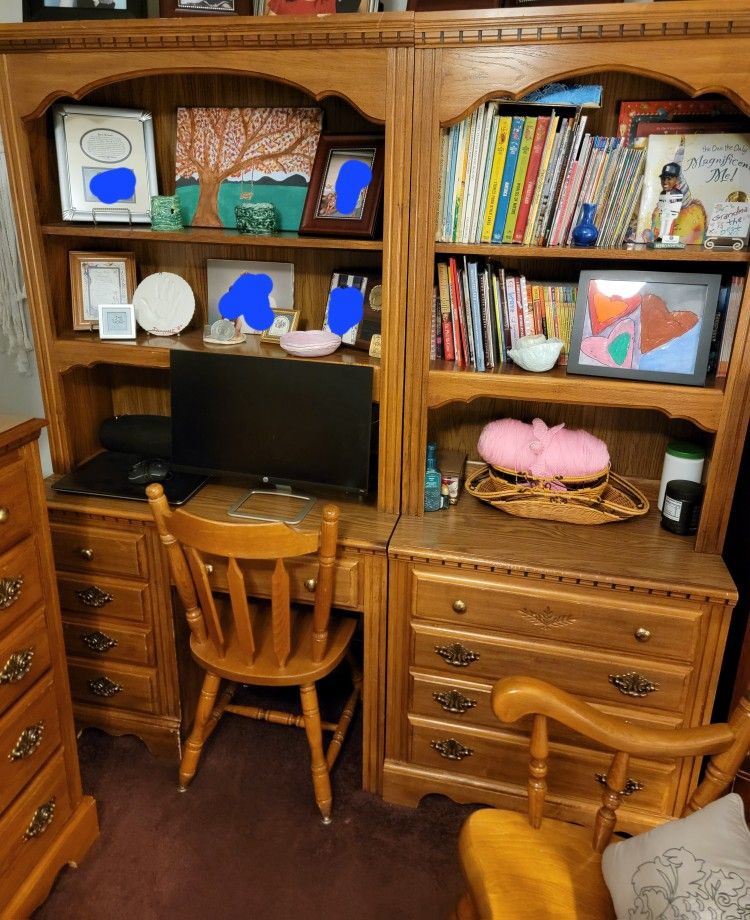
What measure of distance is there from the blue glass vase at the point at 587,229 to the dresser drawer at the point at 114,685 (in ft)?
5.13

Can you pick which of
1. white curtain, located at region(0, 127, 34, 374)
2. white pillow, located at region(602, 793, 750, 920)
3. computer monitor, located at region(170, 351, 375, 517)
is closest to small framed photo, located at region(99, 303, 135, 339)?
computer monitor, located at region(170, 351, 375, 517)

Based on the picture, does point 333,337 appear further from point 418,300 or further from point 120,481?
point 120,481

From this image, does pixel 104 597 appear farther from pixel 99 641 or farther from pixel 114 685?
pixel 114 685

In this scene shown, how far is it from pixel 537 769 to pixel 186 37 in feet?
5.42

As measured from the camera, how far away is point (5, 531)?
1414 millimetres

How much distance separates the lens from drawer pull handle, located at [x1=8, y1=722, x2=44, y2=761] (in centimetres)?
149

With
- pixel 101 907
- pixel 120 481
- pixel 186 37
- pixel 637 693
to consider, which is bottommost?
pixel 101 907

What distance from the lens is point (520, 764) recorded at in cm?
180

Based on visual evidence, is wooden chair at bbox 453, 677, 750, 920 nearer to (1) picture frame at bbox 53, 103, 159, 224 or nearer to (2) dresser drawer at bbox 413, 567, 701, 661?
(2) dresser drawer at bbox 413, 567, 701, 661

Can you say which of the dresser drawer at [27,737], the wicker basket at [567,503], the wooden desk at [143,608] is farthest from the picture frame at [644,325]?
the dresser drawer at [27,737]

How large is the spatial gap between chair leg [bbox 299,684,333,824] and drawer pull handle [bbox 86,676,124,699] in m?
0.57

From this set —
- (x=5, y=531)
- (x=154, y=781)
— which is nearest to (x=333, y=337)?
(x=5, y=531)

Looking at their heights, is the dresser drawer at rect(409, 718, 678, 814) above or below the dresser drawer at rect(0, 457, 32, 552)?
below

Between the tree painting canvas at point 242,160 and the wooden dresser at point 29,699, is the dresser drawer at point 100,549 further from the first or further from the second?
the tree painting canvas at point 242,160
